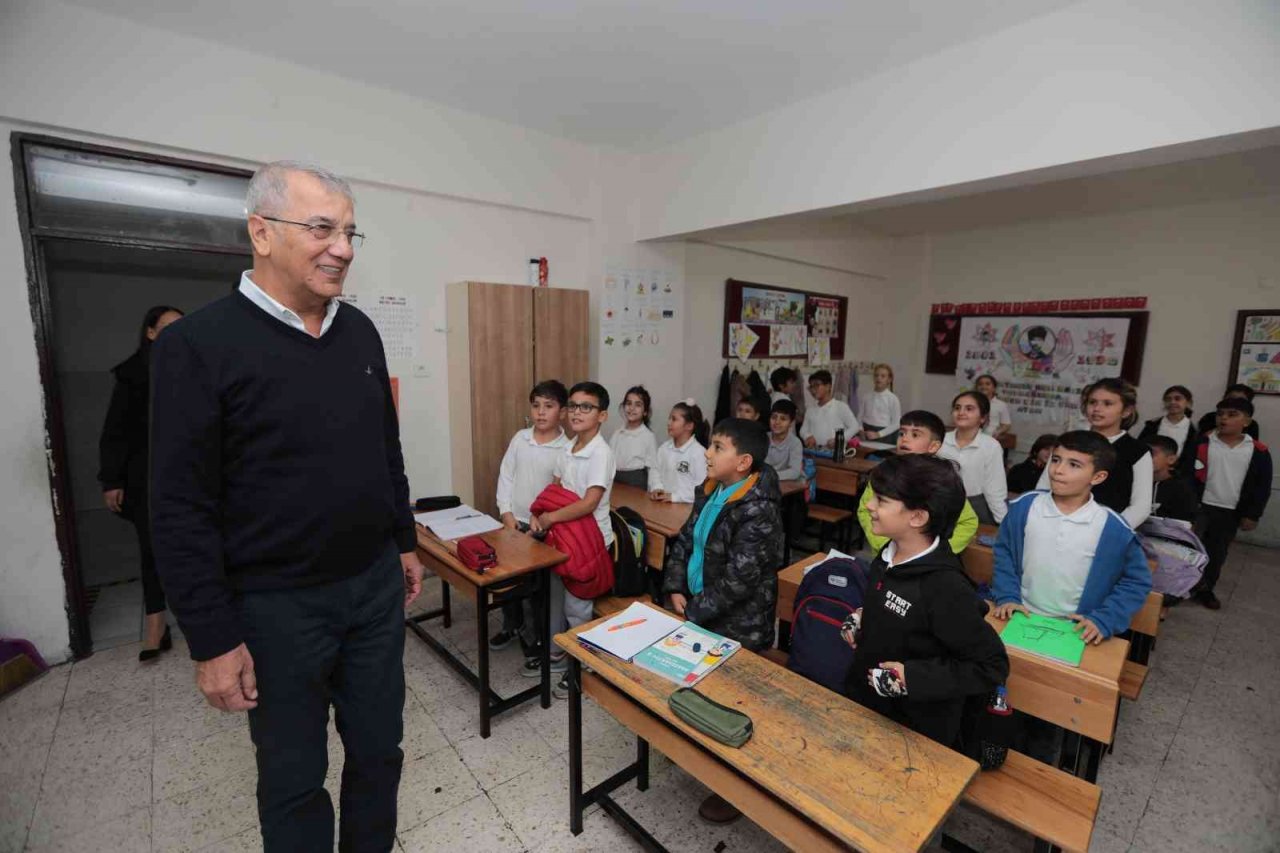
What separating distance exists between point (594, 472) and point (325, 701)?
1.42 meters

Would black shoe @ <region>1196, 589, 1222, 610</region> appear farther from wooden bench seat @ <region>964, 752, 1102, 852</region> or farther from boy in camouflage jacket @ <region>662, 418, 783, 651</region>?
boy in camouflage jacket @ <region>662, 418, 783, 651</region>

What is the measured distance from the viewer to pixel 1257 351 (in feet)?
15.9

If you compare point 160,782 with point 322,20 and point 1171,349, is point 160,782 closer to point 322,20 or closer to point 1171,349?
point 322,20

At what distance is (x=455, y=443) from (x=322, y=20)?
7.34 feet

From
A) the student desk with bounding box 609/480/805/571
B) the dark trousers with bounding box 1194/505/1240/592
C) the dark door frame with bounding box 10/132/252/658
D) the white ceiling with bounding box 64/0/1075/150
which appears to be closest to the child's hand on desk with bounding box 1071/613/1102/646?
the student desk with bounding box 609/480/805/571

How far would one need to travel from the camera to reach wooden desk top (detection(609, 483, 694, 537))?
288cm

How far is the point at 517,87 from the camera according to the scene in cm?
313

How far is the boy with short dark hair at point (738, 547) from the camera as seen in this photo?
1.90m

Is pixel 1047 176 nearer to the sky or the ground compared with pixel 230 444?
nearer to the sky

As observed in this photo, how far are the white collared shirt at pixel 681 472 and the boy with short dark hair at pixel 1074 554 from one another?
1596 mm

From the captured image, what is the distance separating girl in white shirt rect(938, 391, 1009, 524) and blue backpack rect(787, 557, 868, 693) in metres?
1.60

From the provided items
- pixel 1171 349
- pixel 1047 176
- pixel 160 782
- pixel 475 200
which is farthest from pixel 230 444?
pixel 1171 349

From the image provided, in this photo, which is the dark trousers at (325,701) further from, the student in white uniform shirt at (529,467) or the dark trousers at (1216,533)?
the dark trousers at (1216,533)

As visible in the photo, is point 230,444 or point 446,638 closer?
point 230,444
